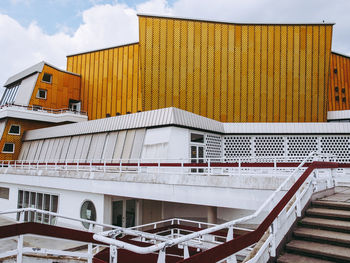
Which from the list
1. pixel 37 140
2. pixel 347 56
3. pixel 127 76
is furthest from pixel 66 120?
pixel 347 56

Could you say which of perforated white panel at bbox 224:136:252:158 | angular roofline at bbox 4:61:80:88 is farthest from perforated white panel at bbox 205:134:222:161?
angular roofline at bbox 4:61:80:88

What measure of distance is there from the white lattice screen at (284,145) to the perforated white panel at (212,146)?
744 millimetres

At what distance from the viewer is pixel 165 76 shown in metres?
26.3

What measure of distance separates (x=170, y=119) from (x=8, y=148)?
22.9m

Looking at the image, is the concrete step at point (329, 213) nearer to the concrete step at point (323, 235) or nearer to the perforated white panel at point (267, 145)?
the concrete step at point (323, 235)

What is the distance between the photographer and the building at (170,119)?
48.7ft

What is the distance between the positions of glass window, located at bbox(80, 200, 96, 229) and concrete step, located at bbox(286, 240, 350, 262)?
12549mm

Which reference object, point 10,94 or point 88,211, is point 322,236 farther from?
point 10,94

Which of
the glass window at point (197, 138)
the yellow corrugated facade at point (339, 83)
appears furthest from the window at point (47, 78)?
the yellow corrugated facade at point (339, 83)

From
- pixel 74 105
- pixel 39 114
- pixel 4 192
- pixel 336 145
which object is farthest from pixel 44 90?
pixel 336 145

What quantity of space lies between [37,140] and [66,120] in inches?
150

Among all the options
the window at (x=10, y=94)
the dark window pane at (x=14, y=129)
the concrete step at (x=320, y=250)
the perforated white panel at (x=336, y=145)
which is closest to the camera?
the concrete step at (x=320, y=250)

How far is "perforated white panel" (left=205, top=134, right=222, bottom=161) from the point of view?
2020 cm

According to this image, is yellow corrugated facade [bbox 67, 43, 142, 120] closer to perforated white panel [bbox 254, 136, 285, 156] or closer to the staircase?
perforated white panel [bbox 254, 136, 285, 156]
